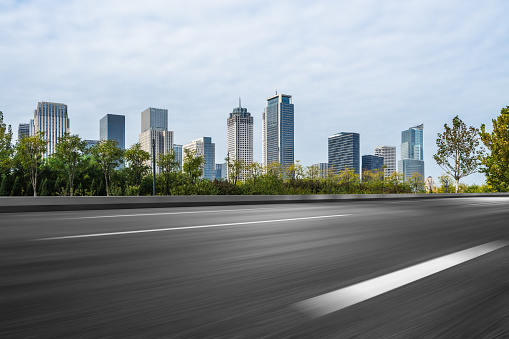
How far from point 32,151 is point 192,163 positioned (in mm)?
14211

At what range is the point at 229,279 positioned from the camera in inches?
94.2

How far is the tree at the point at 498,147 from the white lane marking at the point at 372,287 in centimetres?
3623

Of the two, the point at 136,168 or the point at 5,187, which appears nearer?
the point at 5,187

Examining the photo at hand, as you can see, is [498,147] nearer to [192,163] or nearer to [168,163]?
[192,163]

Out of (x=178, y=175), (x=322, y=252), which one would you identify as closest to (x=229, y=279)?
(x=322, y=252)

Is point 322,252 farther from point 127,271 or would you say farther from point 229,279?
point 127,271

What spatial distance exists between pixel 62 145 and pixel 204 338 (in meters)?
37.2

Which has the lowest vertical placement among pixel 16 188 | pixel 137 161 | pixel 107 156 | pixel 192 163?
pixel 16 188

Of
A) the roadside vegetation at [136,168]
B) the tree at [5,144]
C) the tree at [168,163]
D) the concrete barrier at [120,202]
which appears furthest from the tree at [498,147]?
the tree at [5,144]

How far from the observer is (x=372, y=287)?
2205mm

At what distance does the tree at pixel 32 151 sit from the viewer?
30.5m

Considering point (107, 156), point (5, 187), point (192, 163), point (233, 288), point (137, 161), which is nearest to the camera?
point (233, 288)

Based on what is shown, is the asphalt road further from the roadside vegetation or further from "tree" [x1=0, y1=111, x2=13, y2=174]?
"tree" [x1=0, y1=111, x2=13, y2=174]

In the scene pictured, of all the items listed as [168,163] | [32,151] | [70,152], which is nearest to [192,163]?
[168,163]
